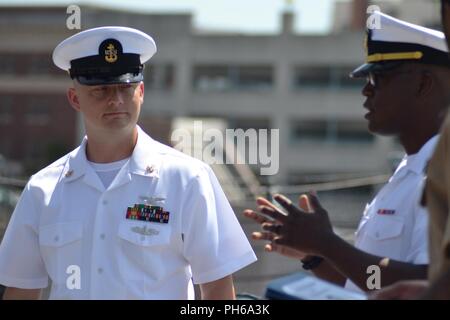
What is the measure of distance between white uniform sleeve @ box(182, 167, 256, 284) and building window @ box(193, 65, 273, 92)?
49455mm

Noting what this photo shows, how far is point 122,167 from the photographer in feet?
9.23

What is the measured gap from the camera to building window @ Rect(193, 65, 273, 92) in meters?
52.2

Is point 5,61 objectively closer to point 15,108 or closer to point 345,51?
point 15,108

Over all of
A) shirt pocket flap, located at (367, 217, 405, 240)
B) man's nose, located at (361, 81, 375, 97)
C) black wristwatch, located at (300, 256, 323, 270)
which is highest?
man's nose, located at (361, 81, 375, 97)

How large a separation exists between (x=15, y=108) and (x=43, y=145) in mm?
2913

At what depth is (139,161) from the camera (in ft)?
9.12

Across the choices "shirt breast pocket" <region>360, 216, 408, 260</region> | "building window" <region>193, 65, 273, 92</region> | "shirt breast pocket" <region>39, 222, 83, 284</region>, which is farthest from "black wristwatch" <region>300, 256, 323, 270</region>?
"building window" <region>193, 65, 273, 92</region>

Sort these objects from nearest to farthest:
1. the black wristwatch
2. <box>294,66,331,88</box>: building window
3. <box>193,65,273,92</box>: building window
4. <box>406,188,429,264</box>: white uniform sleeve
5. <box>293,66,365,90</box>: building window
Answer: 1. <box>406,188,429,264</box>: white uniform sleeve
2. the black wristwatch
3. <box>293,66,365,90</box>: building window
4. <box>294,66,331,88</box>: building window
5. <box>193,65,273,92</box>: building window

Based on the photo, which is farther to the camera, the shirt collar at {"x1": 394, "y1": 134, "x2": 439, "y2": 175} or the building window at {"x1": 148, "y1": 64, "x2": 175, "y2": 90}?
the building window at {"x1": 148, "y1": 64, "x2": 175, "y2": 90}

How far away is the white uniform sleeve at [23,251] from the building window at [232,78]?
49383 mm

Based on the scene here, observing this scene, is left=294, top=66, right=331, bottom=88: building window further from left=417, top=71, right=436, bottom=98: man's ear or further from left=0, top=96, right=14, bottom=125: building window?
left=417, top=71, right=436, bottom=98: man's ear

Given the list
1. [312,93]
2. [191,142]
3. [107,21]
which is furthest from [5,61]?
[191,142]

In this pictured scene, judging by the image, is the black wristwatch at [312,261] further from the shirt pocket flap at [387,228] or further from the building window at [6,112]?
the building window at [6,112]

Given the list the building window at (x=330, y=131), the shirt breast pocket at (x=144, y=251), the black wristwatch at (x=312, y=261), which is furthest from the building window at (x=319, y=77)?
the shirt breast pocket at (x=144, y=251)
